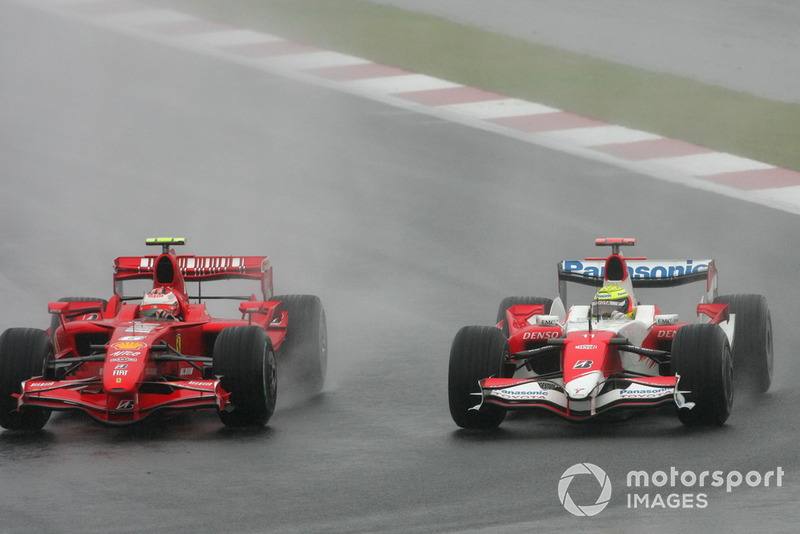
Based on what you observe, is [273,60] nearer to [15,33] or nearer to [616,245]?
[15,33]

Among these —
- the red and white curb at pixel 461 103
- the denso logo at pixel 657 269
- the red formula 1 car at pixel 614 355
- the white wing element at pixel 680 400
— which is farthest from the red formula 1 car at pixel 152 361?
the red and white curb at pixel 461 103

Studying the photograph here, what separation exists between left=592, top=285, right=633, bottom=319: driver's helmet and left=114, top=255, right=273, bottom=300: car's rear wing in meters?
3.23

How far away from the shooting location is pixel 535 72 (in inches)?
944

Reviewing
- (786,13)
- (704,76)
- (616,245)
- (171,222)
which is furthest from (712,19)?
(616,245)

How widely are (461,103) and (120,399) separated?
12.0 m

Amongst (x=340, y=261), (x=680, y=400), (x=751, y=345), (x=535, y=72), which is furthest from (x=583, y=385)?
(x=535, y=72)

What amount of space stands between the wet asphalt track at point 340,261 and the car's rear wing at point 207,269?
1.26m

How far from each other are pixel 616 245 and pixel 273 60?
40.9ft

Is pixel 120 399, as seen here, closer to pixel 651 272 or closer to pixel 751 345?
pixel 651 272

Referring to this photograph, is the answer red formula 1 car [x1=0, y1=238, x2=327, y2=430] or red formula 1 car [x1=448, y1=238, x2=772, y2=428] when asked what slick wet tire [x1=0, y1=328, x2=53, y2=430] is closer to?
red formula 1 car [x1=0, y1=238, x2=327, y2=430]

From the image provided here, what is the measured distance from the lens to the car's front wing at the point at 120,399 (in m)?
11.5

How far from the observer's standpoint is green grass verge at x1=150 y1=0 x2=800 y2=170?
70.4 ft

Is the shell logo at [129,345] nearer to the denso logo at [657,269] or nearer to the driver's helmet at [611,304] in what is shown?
the driver's helmet at [611,304]

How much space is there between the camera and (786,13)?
1084 inches
